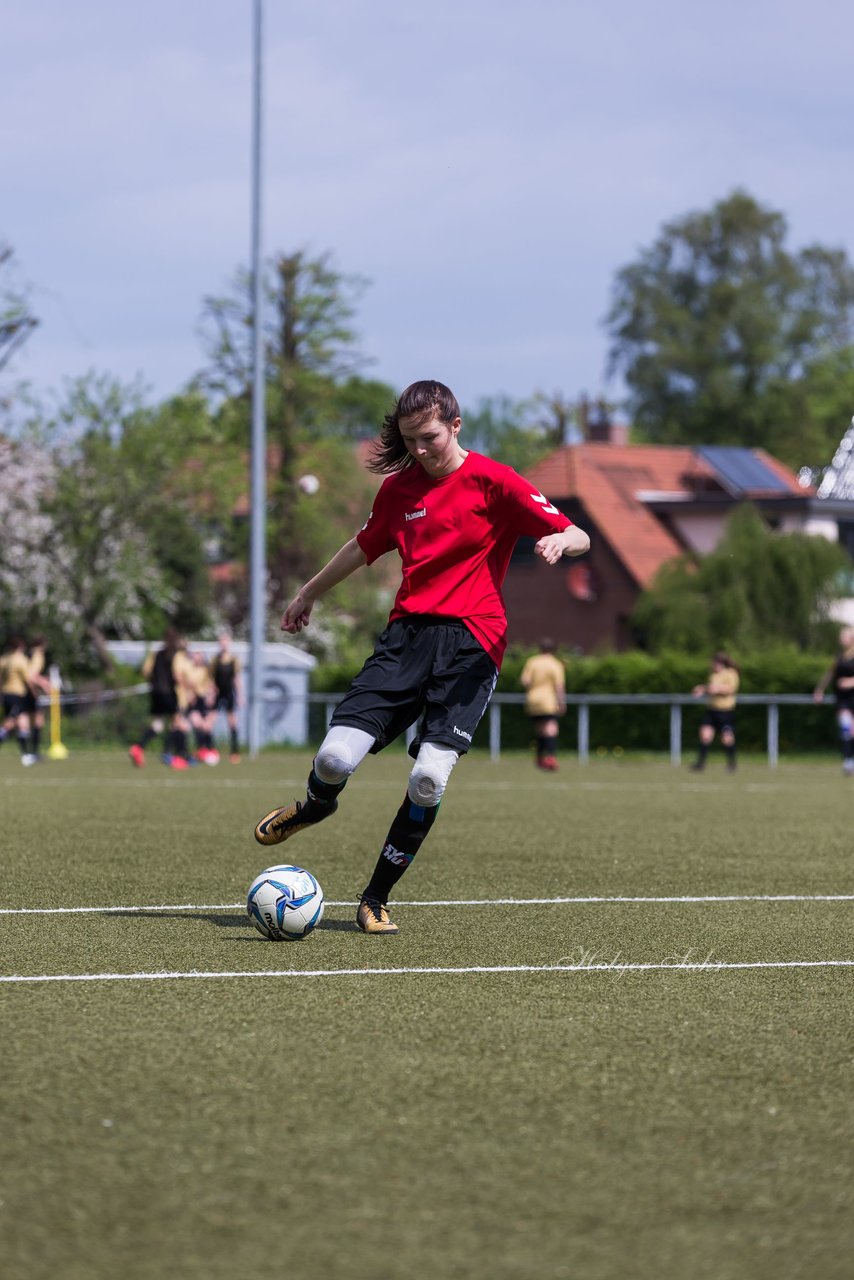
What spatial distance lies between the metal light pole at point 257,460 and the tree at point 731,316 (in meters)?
33.7

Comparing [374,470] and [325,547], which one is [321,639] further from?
[374,470]

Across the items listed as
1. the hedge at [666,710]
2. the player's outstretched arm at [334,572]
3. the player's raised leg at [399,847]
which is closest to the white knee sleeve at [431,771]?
the player's raised leg at [399,847]

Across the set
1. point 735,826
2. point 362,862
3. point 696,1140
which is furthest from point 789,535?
point 696,1140

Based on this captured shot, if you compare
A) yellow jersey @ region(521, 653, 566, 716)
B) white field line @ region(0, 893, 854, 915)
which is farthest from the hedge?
white field line @ region(0, 893, 854, 915)

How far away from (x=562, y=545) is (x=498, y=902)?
213 cm

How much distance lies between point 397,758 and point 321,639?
25696mm

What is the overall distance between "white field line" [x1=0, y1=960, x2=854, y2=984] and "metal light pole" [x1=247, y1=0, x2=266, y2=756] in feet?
80.7

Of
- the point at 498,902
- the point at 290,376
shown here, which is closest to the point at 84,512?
the point at 290,376

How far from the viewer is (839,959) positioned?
648cm

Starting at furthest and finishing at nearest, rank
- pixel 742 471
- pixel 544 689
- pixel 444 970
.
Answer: pixel 742 471
pixel 544 689
pixel 444 970

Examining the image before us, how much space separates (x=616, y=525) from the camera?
2197 inches

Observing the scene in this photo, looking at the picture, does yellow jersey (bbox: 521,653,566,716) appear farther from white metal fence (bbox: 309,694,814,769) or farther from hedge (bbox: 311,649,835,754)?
hedge (bbox: 311,649,835,754)

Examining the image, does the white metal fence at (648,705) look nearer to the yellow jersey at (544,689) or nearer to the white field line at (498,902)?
the yellow jersey at (544,689)

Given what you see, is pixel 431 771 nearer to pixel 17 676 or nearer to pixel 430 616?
pixel 430 616
